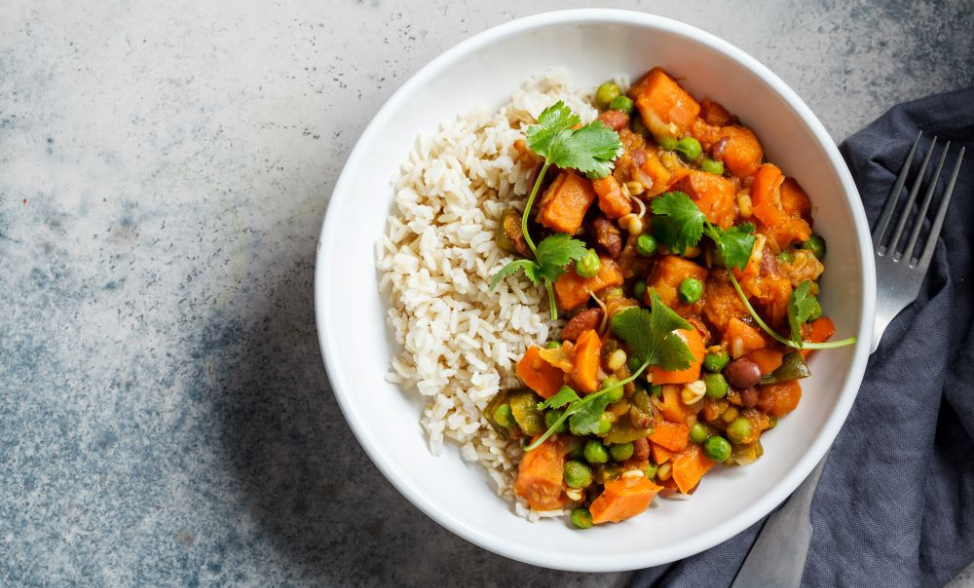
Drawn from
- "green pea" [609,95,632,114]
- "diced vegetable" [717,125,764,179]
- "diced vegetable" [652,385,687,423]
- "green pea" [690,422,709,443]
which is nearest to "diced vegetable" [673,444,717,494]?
"green pea" [690,422,709,443]

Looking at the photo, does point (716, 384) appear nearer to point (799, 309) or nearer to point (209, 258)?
point (799, 309)

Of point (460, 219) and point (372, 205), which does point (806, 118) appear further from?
point (372, 205)

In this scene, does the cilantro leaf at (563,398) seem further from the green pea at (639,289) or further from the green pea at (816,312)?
the green pea at (816,312)

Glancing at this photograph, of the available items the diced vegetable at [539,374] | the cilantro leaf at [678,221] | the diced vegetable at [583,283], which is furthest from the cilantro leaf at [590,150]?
the diced vegetable at [539,374]

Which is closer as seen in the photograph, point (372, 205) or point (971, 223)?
point (372, 205)

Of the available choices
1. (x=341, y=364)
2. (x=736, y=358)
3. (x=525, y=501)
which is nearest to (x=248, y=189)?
(x=341, y=364)

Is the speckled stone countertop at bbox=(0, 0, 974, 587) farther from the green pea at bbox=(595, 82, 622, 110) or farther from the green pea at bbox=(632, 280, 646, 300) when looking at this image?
the green pea at bbox=(632, 280, 646, 300)
